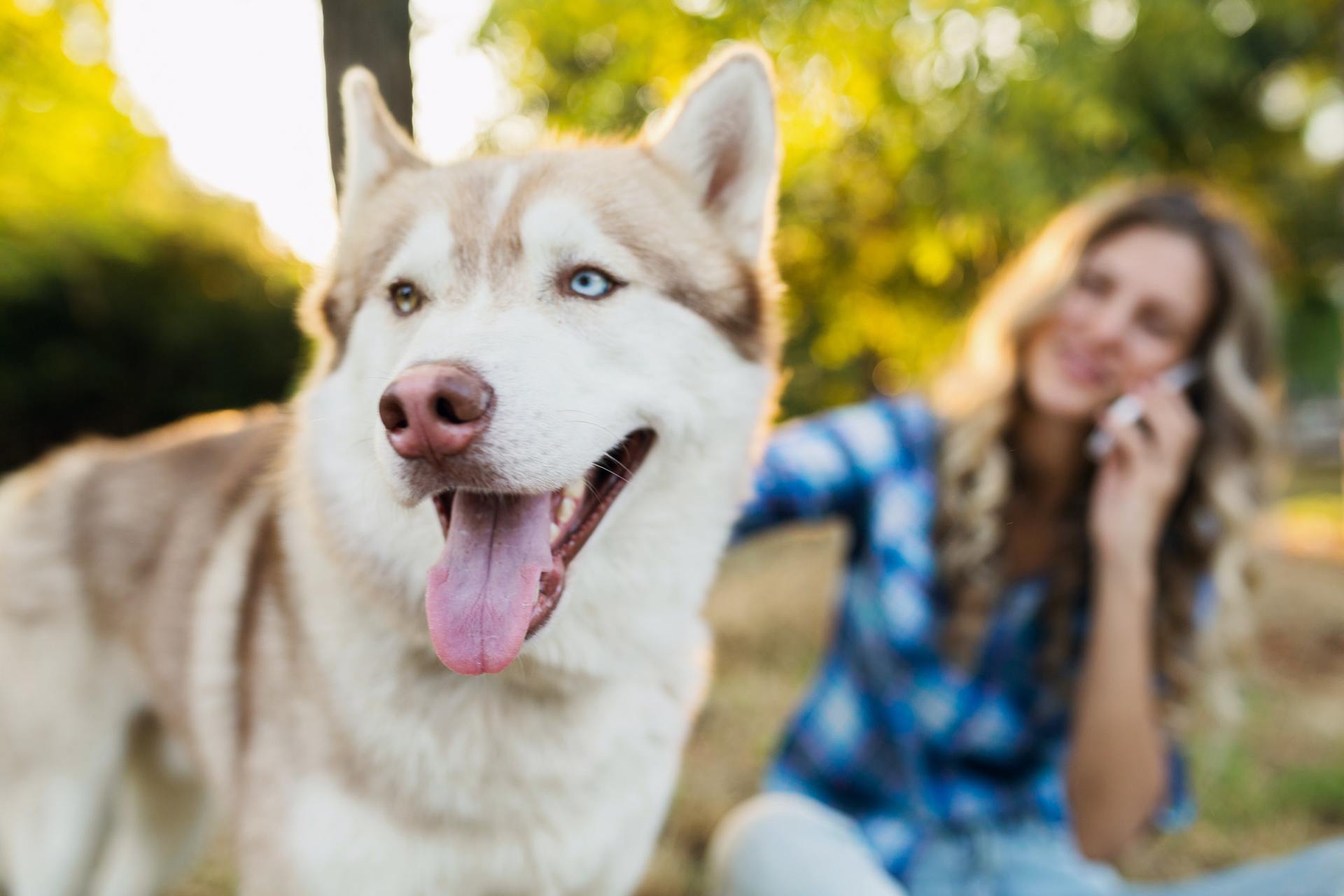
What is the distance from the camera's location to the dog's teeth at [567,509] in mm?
1583

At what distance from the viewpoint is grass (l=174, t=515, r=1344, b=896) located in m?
3.29

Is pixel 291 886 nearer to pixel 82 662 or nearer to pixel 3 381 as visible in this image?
pixel 82 662

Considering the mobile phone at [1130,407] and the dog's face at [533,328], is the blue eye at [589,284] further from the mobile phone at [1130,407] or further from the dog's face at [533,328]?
the mobile phone at [1130,407]

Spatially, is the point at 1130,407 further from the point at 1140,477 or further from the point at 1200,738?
the point at 1200,738

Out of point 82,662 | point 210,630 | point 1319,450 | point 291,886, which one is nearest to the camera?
point 291,886

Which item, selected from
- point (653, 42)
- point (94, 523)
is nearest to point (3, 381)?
point (94, 523)

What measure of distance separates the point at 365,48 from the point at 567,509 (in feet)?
4.93

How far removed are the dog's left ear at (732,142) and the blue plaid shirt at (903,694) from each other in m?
0.83

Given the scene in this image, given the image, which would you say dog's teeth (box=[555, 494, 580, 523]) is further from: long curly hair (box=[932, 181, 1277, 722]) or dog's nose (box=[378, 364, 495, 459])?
long curly hair (box=[932, 181, 1277, 722])

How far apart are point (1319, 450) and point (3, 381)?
108 feet

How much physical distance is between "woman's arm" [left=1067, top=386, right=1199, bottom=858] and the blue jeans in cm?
18

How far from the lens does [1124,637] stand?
2.39 m

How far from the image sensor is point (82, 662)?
223 centimetres

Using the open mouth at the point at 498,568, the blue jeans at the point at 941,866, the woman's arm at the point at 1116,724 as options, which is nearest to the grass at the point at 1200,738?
the blue jeans at the point at 941,866
